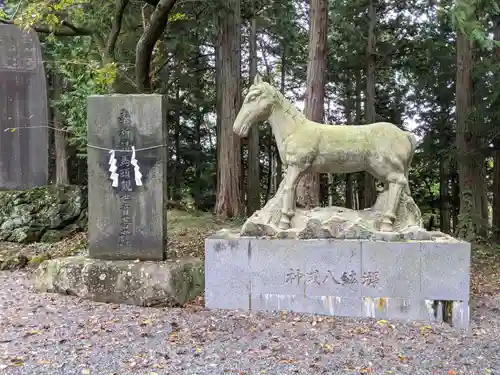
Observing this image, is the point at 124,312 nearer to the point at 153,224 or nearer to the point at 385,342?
the point at 153,224

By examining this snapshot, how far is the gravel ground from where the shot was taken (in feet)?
11.3

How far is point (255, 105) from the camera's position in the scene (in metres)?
5.12

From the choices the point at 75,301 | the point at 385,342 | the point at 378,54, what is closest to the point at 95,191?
the point at 75,301

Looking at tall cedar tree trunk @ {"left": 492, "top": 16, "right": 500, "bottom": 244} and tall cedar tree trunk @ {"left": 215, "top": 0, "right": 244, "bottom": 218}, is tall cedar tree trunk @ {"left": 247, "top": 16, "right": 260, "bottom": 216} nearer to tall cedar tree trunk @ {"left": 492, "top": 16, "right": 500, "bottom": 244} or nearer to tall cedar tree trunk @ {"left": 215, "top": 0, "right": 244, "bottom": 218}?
tall cedar tree trunk @ {"left": 215, "top": 0, "right": 244, "bottom": 218}

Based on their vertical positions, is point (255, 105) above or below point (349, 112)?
below

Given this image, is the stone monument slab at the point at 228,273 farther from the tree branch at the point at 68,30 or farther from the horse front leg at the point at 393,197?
the tree branch at the point at 68,30

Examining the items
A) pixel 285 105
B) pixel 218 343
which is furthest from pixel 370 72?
pixel 218 343

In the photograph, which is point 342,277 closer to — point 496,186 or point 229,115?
point 229,115

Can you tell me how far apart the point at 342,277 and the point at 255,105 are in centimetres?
217

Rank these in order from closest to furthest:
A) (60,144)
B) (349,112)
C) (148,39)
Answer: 1. (148,39)
2. (60,144)
3. (349,112)

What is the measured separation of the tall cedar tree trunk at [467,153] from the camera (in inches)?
374

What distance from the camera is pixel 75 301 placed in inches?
191

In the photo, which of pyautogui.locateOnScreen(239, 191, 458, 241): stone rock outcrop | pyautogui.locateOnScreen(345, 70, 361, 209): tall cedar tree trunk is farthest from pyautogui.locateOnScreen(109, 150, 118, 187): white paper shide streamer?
pyautogui.locateOnScreen(345, 70, 361, 209): tall cedar tree trunk

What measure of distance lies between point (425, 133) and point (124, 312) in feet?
45.4
